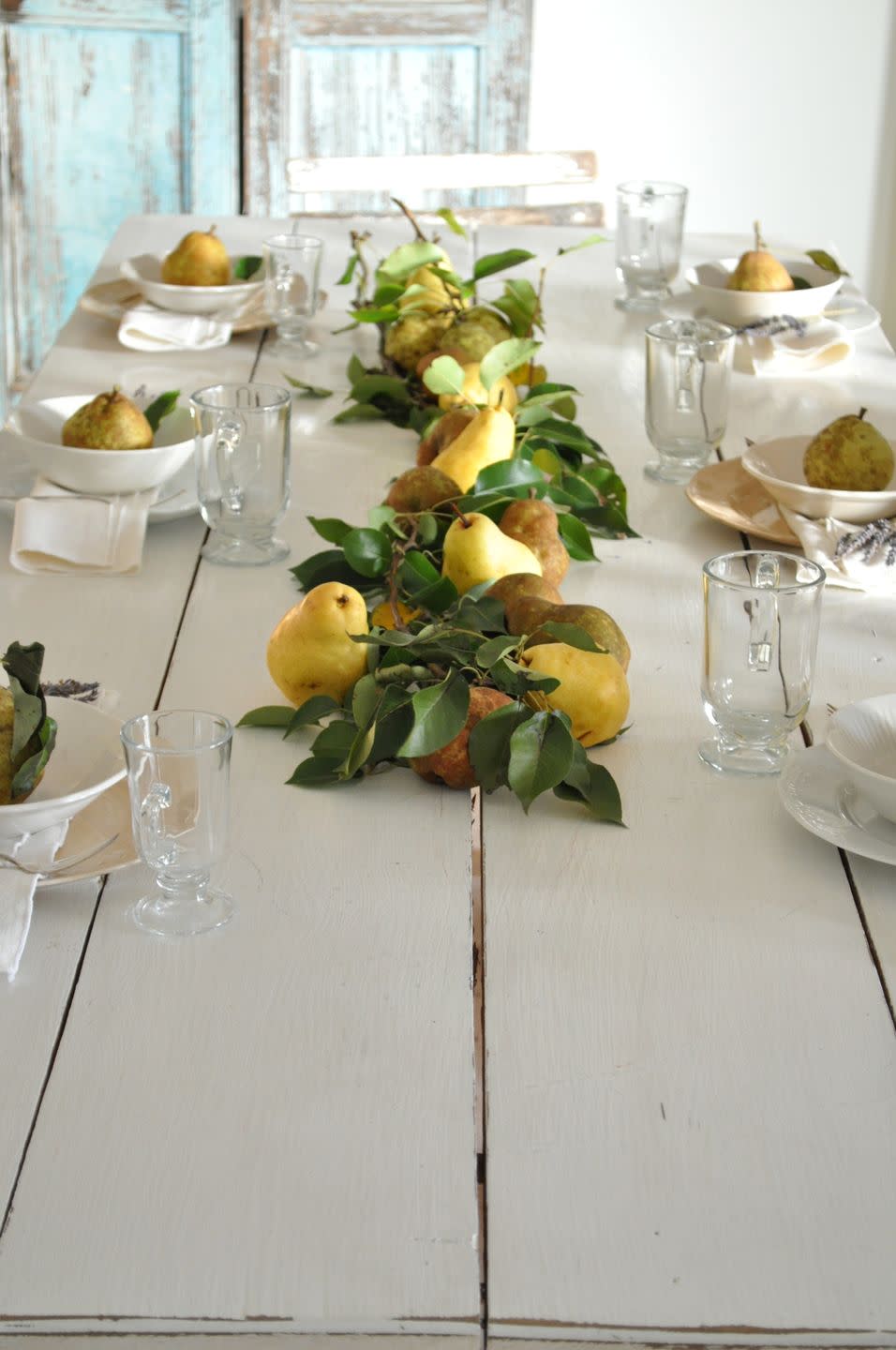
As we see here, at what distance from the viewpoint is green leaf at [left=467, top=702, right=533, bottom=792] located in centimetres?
92

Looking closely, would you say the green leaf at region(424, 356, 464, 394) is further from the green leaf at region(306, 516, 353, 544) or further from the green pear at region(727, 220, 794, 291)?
the green pear at region(727, 220, 794, 291)

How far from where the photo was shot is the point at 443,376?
144 centimetres

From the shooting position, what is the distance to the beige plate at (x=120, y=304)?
192 cm

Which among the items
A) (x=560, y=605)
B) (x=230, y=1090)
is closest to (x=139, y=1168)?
(x=230, y=1090)

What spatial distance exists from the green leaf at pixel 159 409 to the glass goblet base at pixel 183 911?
702mm

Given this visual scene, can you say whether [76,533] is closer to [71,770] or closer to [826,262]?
[71,770]

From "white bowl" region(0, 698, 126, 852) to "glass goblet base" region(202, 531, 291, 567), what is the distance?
1.21ft

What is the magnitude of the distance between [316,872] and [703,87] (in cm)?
303

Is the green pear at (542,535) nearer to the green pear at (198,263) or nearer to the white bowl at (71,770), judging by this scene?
the white bowl at (71,770)

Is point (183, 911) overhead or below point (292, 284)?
below

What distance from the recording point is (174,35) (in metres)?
3.21

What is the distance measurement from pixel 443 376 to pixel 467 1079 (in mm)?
849

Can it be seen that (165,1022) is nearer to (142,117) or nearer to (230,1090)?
(230,1090)

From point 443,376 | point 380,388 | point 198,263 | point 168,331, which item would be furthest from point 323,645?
point 198,263
